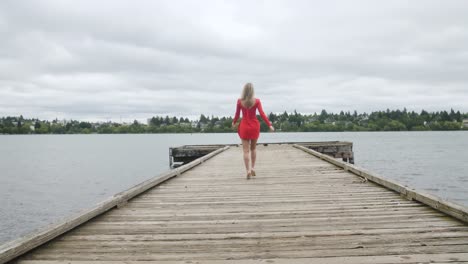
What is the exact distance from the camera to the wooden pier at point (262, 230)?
3.06 m

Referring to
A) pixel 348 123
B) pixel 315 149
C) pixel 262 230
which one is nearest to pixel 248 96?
pixel 262 230

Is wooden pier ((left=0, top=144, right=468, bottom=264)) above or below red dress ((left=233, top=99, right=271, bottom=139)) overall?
below

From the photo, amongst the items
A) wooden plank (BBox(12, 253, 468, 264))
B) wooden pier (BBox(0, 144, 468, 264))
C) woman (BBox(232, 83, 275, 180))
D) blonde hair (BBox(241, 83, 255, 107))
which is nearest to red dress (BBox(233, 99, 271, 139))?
woman (BBox(232, 83, 275, 180))

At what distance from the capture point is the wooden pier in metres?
3.06

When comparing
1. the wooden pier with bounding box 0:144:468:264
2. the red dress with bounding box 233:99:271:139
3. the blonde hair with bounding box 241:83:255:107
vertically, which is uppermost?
the blonde hair with bounding box 241:83:255:107

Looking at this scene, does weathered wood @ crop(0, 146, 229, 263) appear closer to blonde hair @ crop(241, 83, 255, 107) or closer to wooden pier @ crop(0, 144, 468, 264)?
wooden pier @ crop(0, 144, 468, 264)

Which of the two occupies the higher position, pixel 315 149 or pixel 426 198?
pixel 426 198

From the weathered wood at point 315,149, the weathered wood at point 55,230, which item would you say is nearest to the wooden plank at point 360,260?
the weathered wood at point 55,230

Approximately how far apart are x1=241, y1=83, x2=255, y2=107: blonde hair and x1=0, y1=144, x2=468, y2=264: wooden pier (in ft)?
6.84

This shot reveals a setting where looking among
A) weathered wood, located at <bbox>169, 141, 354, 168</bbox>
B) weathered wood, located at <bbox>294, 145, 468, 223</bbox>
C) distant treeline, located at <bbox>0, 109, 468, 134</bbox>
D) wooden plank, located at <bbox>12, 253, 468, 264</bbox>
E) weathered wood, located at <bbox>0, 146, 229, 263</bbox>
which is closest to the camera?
wooden plank, located at <bbox>12, 253, 468, 264</bbox>

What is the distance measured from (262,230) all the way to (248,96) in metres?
4.10

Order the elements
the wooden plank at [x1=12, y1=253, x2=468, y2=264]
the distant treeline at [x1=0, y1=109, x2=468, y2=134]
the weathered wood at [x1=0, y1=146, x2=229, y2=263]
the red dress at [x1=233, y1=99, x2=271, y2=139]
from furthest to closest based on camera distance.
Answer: the distant treeline at [x1=0, y1=109, x2=468, y2=134], the red dress at [x1=233, y1=99, x2=271, y2=139], the weathered wood at [x1=0, y1=146, x2=229, y2=263], the wooden plank at [x1=12, y1=253, x2=468, y2=264]

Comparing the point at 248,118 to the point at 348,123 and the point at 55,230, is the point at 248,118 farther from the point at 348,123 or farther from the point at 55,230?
the point at 348,123

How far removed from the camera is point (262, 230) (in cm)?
379
